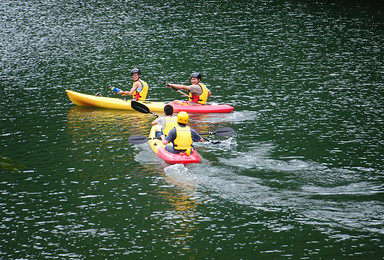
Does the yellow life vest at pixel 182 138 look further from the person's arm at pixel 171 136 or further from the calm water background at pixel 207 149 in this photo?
the calm water background at pixel 207 149

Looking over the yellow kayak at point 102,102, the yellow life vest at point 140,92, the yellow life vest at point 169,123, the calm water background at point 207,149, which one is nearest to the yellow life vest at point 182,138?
the calm water background at point 207,149

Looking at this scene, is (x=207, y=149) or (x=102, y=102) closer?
(x=207, y=149)

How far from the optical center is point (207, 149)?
16438mm

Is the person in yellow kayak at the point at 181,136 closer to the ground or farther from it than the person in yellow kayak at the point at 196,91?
closer to the ground

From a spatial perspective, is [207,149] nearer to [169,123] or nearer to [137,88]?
[169,123]

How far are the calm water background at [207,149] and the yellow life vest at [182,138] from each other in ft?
2.26

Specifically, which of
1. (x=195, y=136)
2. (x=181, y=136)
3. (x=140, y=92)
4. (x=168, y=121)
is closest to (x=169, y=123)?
(x=168, y=121)

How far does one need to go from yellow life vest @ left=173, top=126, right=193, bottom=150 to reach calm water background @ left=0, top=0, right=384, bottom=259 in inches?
27.1

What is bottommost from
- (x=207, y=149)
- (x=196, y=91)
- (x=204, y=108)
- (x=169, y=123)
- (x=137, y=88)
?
(x=207, y=149)

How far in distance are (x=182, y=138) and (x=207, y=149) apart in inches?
75.2

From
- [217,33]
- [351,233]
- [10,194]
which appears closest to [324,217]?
[351,233]

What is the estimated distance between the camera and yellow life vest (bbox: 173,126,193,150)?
14.7 m

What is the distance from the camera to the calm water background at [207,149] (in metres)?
11.4

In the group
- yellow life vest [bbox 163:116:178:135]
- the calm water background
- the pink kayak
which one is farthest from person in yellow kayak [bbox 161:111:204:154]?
the pink kayak
